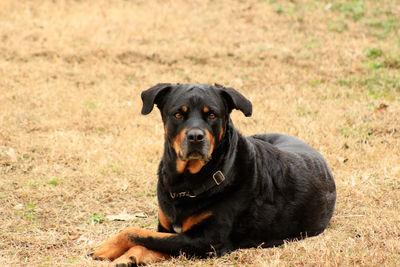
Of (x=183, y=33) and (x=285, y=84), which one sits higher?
(x=183, y=33)

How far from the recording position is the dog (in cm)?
411

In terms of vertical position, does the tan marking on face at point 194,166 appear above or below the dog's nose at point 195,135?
below

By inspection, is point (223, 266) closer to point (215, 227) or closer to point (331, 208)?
point (215, 227)

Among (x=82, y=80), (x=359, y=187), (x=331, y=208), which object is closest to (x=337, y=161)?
(x=359, y=187)

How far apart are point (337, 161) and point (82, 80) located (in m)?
5.86

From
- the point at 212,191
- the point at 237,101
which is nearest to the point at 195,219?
the point at 212,191

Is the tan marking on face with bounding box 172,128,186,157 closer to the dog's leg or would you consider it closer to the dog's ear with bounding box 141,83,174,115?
the dog's ear with bounding box 141,83,174,115

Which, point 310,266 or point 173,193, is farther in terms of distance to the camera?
point 173,193

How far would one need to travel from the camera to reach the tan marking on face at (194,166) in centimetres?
423

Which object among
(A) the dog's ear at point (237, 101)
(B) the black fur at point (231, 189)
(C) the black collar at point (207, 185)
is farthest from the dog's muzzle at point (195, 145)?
(A) the dog's ear at point (237, 101)

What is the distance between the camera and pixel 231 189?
4328mm

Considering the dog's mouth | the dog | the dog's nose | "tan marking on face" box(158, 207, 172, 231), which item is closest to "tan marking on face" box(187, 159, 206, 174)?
the dog

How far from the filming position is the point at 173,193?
14.2 ft

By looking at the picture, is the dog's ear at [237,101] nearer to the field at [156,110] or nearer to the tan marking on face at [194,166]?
the tan marking on face at [194,166]
